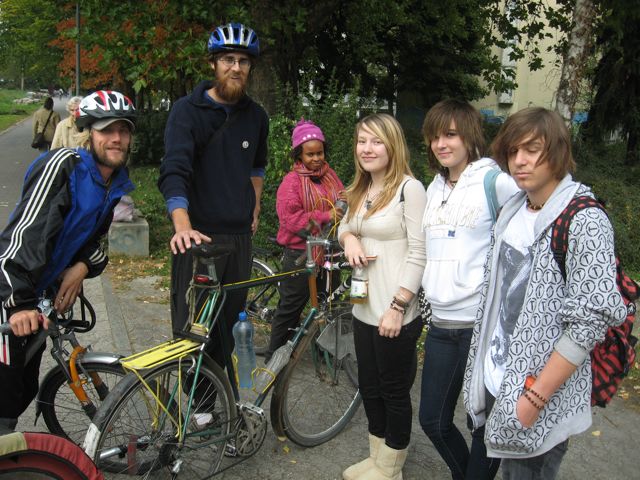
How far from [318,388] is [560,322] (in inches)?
85.3

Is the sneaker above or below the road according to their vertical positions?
above

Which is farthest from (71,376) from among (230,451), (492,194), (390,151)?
(492,194)

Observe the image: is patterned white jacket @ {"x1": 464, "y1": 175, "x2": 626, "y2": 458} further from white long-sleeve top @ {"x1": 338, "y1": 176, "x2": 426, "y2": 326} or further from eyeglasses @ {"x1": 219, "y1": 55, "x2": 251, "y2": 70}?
eyeglasses @ {"x1": 219, "y1": 55, "x2": 251, "y2": 70}

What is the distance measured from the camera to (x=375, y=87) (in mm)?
18125

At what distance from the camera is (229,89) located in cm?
325

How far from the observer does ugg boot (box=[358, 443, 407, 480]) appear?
10.7 ft

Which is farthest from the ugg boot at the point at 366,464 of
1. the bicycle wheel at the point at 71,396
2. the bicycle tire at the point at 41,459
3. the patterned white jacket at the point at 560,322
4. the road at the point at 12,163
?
the road at the point at 12,163

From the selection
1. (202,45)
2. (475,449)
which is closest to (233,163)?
(475,449)

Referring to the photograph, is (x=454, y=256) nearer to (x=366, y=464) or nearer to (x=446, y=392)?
(x=446, y=392)

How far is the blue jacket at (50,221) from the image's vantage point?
2.58m

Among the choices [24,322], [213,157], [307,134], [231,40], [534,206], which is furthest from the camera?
[307,134]

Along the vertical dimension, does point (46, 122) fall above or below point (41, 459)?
above

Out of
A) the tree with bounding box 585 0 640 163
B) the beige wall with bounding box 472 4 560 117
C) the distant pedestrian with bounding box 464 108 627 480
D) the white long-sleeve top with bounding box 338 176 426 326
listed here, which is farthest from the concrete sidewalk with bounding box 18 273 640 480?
the beige wall with bounding box 472 4 560 117

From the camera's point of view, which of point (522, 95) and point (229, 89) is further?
point (522, 95)
